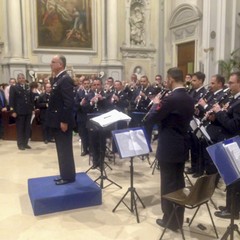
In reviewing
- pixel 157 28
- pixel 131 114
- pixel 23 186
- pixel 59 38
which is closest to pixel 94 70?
pixel 59 38

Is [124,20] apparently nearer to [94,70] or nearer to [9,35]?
[94,70]

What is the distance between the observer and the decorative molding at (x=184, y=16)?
39.1 feet

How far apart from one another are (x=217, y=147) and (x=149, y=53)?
11999mm

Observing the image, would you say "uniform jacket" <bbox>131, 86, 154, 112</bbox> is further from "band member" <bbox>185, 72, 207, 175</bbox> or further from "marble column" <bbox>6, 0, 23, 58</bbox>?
"marble column" <bbox>6, 0, 23, 58</bbox>

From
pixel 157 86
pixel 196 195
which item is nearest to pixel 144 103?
pixel 157 86

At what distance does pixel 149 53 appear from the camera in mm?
14312

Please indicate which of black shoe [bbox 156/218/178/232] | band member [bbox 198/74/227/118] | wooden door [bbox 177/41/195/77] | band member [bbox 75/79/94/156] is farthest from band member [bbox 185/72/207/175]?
wooden door [bbox 177/41/195/77]

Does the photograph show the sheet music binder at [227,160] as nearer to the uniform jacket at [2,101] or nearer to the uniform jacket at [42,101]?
the uniform jacket at [42,101]

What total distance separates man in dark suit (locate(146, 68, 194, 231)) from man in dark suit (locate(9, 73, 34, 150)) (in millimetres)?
5110

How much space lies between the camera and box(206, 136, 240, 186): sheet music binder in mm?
2689

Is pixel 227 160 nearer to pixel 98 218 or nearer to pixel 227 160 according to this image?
pixel 227 160

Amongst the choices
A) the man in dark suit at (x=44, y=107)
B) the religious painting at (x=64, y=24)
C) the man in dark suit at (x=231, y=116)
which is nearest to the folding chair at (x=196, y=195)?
the man in dark suit at (x=231, y=116)

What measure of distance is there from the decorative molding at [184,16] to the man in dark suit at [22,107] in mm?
7283

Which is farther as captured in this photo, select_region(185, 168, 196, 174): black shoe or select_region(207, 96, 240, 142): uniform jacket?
select_region(185, 168, 196, 174): black shoe
